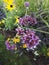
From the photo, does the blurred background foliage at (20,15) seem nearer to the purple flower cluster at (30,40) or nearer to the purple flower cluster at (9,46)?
the purple flower cluster at (9,46)

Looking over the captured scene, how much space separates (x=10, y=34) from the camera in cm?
284

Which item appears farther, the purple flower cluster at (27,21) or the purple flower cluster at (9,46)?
the purple flower cluster at (27,21)

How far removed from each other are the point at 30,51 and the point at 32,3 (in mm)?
727

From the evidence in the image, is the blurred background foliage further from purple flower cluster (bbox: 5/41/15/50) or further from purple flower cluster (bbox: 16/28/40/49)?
purple flower cluster (bbox: 16/28/40/49)

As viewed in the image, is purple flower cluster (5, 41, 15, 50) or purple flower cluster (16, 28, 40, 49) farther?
purple flower cluster (5, 41, 15, 50)

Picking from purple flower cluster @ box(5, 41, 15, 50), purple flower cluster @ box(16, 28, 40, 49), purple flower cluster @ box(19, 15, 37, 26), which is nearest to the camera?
purple flower cluster @ box(16, 28, 40, 49)

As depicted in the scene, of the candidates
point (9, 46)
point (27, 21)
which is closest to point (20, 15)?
point (27, 21)

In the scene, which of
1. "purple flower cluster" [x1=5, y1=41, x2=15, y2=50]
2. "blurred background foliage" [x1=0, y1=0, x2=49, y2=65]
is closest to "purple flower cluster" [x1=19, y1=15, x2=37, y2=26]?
"blurred background foliage" [x1=0, y1=0, x2=49, y2=65]

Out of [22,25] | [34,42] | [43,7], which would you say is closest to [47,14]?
[43,7]

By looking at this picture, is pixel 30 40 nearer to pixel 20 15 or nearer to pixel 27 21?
pixel 27 21

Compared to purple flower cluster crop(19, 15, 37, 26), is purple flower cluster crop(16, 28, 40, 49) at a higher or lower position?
lower

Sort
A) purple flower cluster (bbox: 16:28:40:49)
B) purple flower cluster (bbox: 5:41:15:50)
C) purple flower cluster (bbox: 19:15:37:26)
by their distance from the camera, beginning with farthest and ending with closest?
purple flower cluster (bbox: 19:15:37:26), purple flower cluster (bbox: 5:41:15:50), purple flower cluster (bbox: 16:28:40:49)

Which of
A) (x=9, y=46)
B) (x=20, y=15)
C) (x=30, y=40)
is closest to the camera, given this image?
(x=30, y=40)

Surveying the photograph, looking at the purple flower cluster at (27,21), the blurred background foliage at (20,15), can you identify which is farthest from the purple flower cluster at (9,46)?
the purple flower cluster at (27,21)
